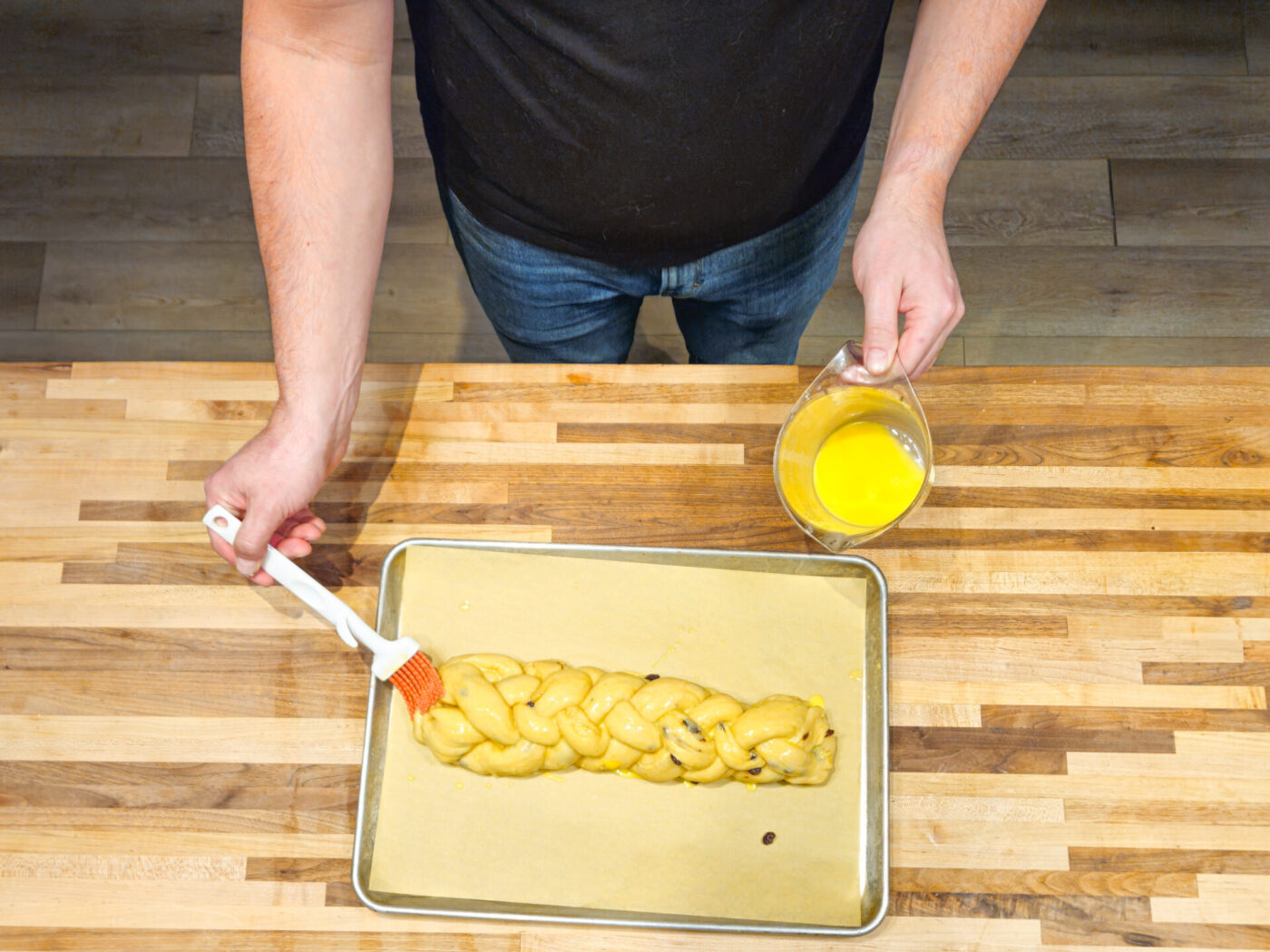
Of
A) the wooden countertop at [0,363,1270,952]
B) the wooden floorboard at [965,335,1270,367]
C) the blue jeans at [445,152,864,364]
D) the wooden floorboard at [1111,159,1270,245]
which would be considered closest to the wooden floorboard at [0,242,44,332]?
the wooden countertop at [0,363,1270,952]

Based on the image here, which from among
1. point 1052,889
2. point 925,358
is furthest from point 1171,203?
point 1052,889

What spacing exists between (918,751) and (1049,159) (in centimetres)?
182

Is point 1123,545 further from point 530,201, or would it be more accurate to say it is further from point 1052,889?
point 530,201

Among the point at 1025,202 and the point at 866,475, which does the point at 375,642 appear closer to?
the point at 866,475

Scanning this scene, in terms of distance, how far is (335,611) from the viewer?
3.72 feet

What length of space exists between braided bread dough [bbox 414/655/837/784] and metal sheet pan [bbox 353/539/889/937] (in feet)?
0.19

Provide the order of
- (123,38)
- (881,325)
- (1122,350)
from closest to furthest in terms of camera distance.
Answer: (881,325) → (1122,350) → (123,38)

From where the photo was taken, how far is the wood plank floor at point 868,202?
232 centimetres

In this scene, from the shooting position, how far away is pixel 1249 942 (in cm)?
111

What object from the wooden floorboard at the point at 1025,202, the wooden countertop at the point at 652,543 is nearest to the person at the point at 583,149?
the wooden countertop at the point at 652,543

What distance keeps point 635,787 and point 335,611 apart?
42 cm

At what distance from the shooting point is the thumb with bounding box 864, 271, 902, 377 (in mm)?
987

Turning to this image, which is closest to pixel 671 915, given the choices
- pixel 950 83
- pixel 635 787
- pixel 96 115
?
pixel 635 787

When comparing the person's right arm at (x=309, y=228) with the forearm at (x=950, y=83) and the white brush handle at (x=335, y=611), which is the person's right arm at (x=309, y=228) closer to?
the white brush handle at (x=335, y=611)
